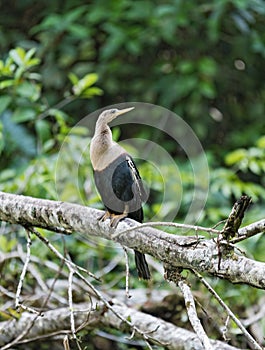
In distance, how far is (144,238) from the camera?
1.98m

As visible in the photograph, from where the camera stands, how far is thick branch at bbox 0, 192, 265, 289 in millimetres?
1698

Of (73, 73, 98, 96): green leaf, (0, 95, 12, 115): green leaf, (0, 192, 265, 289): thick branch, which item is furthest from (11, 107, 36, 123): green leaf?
(0, 192, 265, 289): thick branch

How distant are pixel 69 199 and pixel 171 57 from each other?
253cm

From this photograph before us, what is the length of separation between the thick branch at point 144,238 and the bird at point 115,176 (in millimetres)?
270

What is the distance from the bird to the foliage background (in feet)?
4.42

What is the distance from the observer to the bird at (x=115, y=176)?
249 centimetres

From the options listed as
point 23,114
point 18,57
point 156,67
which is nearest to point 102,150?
point 18,57

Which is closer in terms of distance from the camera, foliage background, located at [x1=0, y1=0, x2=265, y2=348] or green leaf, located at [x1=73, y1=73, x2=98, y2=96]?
green leaf, located at [x1=73, y1=73, x2=98, y2=96]

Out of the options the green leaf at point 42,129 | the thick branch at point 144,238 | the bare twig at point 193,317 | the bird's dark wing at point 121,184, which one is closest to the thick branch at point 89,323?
the bird's dark wing at point 121,184

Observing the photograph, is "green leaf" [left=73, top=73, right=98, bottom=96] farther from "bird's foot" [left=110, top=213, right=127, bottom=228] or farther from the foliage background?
"bird's foot" [left=110, top=213, right=127, bottom=228]

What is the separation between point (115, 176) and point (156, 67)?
275cm

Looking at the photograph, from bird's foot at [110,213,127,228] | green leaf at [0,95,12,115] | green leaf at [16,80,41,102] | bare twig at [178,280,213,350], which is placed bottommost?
green leaf at [0,95,12,115]

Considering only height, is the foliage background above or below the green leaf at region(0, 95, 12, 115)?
below

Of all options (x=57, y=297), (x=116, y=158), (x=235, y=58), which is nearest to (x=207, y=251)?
(x=116, y=158)
